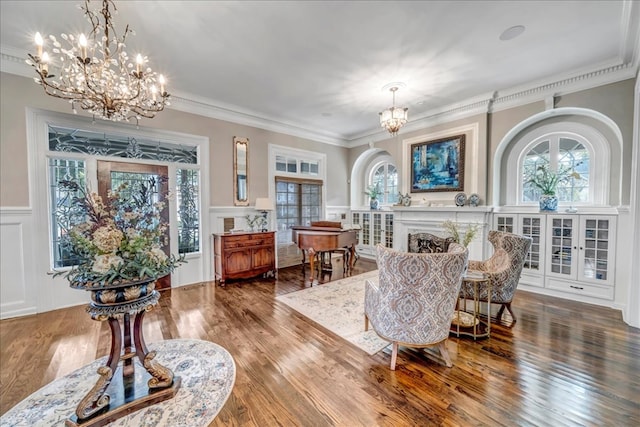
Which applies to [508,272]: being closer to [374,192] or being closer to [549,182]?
[549,182]

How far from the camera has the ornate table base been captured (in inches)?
66.1

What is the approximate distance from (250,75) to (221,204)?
2.44 m

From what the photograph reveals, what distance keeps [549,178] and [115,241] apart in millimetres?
5781

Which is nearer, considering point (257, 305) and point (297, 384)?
point (297, 384)

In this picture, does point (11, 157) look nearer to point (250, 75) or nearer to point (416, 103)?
point (250, 75)

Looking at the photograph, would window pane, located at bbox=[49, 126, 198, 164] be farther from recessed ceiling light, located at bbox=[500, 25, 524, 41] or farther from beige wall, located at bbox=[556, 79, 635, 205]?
beige wall, located at bbox=[556, 79, 635, 205]

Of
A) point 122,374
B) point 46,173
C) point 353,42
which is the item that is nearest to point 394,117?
point 353,42

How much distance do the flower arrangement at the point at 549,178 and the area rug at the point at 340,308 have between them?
3.42 m

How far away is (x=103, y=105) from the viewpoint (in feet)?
7.77

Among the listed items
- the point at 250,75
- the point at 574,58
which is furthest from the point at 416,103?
the point at 250,75

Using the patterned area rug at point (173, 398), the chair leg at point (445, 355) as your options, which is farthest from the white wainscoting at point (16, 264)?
the chair leg at point (445, 355)

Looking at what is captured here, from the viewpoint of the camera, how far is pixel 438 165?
5309mm

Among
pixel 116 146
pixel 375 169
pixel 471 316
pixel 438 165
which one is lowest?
pixel 471 316

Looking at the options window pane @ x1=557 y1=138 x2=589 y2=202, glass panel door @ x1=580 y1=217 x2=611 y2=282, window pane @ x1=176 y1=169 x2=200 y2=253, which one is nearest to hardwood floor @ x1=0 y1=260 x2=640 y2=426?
glass panel door @ x1=580 y1=217 x2=611 y2=282
